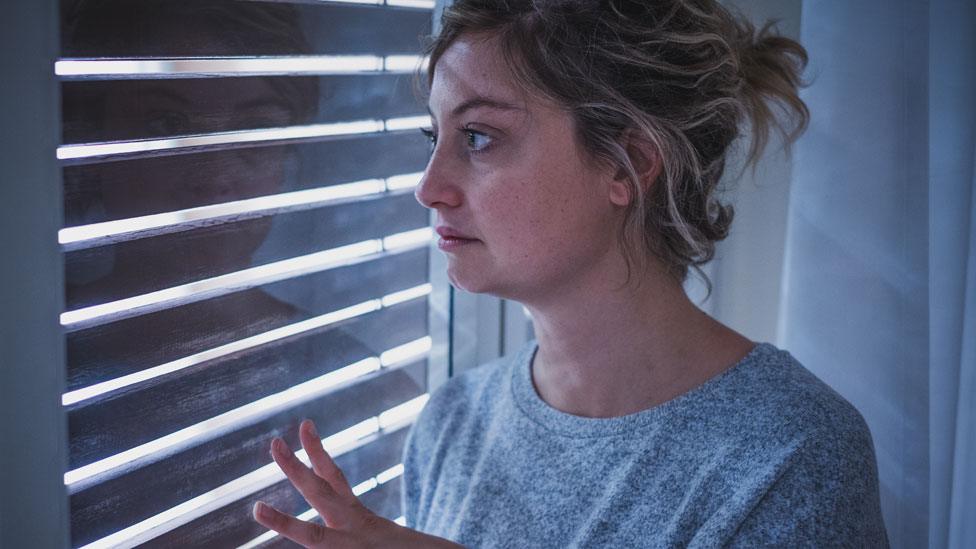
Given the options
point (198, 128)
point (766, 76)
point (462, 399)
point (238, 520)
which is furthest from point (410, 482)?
point (766, 76)

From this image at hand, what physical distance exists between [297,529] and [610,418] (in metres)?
0.50

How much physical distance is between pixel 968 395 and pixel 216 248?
1.09 meters

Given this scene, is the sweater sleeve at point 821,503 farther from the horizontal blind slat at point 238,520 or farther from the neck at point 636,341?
the horizontal blind slat at point 238,520

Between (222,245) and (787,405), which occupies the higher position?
(222,245)

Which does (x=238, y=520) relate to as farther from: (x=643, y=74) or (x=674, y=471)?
(x=643, y=74)

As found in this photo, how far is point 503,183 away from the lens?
1155mm

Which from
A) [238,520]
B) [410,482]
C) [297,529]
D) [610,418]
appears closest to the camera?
[297,529]

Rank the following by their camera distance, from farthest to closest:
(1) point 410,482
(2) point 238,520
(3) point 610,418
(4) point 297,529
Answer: (1) point 410,482 < (3) point 610,418 < (2) point 238,520 < (4) point 297,529

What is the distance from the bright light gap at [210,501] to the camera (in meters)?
0.97

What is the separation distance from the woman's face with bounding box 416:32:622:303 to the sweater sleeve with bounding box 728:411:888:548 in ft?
1.33

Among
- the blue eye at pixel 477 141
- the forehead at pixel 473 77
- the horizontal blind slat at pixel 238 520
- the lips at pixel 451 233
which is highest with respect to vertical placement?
the forehead at pixel 473 77

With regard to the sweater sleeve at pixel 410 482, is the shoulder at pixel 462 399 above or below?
above

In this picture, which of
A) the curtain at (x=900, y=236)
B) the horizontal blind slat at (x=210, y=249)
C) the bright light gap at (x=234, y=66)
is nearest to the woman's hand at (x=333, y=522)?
the horizontal blind slat at (x=210, y=249)

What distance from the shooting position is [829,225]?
4.50ft
